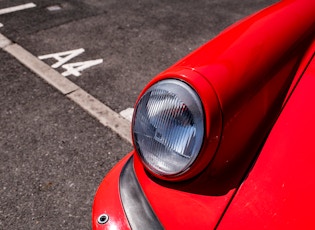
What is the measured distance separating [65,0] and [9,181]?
3624 mm

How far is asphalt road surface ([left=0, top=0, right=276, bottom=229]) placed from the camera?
240cm

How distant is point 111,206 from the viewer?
4.61ft

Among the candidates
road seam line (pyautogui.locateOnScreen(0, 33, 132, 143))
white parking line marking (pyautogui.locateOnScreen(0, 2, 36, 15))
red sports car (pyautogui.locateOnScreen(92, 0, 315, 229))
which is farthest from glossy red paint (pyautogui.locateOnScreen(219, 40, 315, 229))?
white parking line marking (pyautogui.locateOnScreen(0, 2, 36, 15))

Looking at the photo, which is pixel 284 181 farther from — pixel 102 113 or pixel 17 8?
pixel 17 8

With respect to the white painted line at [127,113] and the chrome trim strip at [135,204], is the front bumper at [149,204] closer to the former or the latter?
the chrome trim strip at [135,204]

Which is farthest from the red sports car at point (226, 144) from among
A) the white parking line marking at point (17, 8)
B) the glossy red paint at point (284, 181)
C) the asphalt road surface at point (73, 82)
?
the white parking line marking at point (17, 8)

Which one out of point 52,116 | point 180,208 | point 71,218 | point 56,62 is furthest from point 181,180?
Result: point 56,62

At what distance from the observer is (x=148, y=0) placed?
5.71 metres

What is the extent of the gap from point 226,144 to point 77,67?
282cm

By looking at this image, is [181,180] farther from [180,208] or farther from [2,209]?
[2,209]

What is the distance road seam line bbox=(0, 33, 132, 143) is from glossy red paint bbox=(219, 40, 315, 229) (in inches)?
67.0

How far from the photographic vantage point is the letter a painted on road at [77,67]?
3695 mm

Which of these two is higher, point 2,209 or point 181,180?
point 181,180

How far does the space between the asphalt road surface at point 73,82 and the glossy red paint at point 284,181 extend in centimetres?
128
